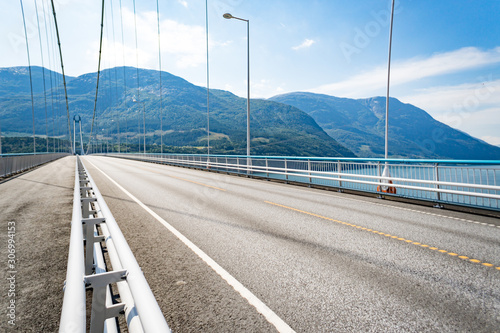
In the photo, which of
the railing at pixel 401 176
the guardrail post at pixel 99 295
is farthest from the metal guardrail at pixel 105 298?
the railing at pixel 401 176

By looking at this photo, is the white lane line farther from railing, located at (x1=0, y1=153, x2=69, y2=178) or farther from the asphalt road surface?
railing, located at (x1=0, y1=153, x2=69, y2=178)

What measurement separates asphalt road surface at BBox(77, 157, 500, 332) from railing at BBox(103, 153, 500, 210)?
1.14 meters

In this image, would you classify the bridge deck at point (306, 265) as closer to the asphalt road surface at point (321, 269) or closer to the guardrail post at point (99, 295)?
the asphalt road surface at point (321, 269)

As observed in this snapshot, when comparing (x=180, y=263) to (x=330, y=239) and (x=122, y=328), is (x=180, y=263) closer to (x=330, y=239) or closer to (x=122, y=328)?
(x=122, y=328)

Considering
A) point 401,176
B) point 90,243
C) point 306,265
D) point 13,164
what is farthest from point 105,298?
point 13,164

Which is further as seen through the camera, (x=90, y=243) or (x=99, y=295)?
(x=90, y=243)

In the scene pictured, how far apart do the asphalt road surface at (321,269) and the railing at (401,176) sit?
1.14 metres

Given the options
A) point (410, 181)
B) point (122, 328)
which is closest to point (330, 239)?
point (122, 328)

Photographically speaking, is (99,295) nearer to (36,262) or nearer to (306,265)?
(306,265)

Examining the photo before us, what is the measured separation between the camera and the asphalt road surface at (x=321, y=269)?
9.23 feet

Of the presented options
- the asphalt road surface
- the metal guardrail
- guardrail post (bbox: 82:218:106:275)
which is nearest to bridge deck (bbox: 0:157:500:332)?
the asphalt road surface

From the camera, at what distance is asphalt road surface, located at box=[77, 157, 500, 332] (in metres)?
2.81

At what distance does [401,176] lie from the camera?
10.7 meters

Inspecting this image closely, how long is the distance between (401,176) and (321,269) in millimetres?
8269
